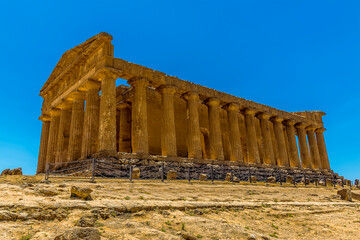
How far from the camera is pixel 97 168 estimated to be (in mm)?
16906

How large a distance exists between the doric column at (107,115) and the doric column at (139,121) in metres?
1.78

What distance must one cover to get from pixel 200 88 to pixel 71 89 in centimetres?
1059

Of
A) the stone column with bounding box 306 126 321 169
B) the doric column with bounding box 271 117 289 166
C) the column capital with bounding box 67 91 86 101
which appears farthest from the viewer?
the stone column with bounding box 306 126 321 169

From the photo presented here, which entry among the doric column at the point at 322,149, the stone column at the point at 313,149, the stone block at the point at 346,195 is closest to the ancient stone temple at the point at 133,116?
the stone column at the point at 313,149

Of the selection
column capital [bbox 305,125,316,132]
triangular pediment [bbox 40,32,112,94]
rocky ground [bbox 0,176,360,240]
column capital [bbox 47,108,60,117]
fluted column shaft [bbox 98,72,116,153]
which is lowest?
rocky ground [bbox 0,176,360,240]

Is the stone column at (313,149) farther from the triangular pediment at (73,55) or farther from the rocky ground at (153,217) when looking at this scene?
the triangular pediment at (73,55)

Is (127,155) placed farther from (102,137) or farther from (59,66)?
(59,66)

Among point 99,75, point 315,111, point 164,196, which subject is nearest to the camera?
point 164,196

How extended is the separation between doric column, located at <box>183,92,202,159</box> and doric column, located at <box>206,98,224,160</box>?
1.94 metres

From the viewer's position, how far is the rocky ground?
6.43 meters

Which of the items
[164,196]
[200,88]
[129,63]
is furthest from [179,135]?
[164,196]

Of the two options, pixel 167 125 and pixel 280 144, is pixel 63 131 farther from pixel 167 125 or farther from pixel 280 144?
pixel 280 144

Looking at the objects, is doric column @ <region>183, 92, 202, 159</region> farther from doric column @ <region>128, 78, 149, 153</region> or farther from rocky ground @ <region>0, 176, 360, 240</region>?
rocky ground @ <region>0, 176, 360, 240</region>

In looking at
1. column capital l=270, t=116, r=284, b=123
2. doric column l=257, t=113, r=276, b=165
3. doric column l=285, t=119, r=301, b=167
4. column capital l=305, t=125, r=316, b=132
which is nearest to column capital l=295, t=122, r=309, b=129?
column capital l=305, t=125, r=316, b=132
